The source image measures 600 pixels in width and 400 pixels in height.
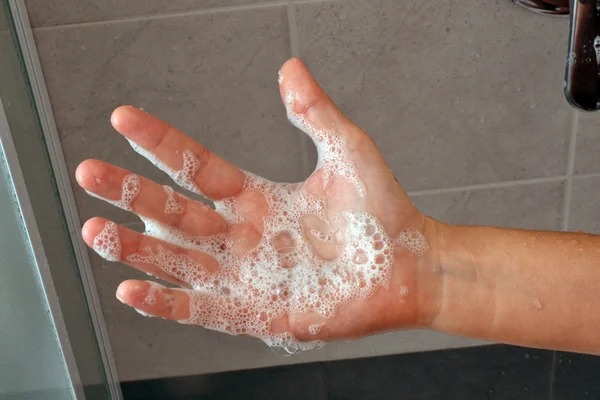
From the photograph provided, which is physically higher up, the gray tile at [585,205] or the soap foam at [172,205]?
the gray tile at [585,205]

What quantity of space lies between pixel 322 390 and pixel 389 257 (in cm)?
64

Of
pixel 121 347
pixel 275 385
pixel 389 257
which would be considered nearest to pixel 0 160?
pixel 389 257

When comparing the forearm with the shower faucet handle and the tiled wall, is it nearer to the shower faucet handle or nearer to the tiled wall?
the shower faucet handle

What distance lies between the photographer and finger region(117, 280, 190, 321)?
614 mm

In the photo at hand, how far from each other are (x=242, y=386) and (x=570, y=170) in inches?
29.3

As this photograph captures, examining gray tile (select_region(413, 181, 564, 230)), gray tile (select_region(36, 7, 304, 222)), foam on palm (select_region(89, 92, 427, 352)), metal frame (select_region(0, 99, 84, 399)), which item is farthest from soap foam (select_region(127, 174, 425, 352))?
gray tile (select_region(413, 181, 564, 230))

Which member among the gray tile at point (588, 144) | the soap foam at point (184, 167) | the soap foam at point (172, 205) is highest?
the gray tile at point (588, 144)

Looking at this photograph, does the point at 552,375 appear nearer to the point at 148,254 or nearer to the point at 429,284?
the point at 429,284

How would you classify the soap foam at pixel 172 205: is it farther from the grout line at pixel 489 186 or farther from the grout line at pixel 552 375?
the grout line at pixel 552 375

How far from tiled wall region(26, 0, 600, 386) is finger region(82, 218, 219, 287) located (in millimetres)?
355

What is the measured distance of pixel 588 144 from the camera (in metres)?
1.05

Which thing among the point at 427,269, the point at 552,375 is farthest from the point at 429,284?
the point at 552,375

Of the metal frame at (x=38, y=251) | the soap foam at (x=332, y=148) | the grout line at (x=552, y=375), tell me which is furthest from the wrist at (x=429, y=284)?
the grout line at (x=552, y=375)

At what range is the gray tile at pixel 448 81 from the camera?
3.05 ft
